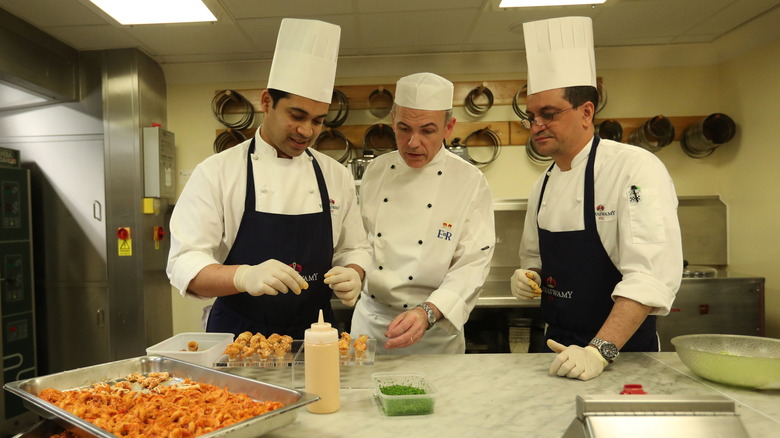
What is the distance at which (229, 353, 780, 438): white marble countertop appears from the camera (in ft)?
3.59

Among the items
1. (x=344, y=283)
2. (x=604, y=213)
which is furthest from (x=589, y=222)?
(x=344, y=283)

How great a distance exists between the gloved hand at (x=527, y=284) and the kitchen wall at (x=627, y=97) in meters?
2.44

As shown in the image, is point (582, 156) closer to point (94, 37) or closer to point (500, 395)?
→ point (500, 395)

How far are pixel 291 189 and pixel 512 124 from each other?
289 cm

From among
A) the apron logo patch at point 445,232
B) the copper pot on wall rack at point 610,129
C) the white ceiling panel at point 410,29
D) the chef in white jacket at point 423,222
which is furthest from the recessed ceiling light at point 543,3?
the apron logo patch at point 445,232

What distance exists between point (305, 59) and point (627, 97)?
11.2 ft

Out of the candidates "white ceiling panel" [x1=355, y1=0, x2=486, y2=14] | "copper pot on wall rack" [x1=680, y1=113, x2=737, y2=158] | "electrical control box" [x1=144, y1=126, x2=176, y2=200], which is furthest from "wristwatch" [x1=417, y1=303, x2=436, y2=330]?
"copper pot on wall rack" [x1=680, y1=113, x2=737, y2=158]

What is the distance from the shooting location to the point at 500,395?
1.30m

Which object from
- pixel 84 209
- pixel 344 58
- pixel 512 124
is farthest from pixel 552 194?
pixel 84 209

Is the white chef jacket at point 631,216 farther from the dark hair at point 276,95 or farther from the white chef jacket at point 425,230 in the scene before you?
the dark hair at point 276,95

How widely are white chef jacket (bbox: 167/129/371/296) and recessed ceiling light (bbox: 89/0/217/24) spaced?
5.73ft

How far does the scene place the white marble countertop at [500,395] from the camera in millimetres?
1096

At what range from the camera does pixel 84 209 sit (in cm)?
417

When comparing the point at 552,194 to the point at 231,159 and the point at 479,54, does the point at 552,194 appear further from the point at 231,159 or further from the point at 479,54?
the point at 479,54
